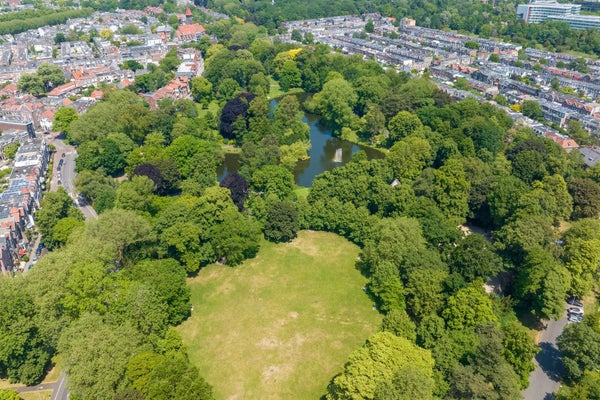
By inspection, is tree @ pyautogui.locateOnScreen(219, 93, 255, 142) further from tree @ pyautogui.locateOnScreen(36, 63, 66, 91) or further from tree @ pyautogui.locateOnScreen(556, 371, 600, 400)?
tree @ pyautogui.locateOnScreen(556, 371, 600, 400)

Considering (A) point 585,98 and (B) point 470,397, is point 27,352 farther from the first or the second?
(A) point 585,98

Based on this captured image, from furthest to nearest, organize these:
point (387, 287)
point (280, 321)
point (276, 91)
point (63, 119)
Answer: point (276, 91) < point (63, 119) < point (280, 321) < point (387, 287)

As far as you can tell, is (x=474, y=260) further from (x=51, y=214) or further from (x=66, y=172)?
(x=66, y=172)

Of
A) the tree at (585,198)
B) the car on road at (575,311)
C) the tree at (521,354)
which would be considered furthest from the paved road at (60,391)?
the tree at (585,198)

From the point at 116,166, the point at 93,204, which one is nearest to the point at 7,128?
the point at 116,166

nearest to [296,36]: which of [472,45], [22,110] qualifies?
[472,45]

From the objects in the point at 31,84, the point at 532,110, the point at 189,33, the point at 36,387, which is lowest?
the point at 36,387

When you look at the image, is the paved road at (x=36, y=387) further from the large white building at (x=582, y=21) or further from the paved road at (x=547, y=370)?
the large white building at (x=582, y=21)
